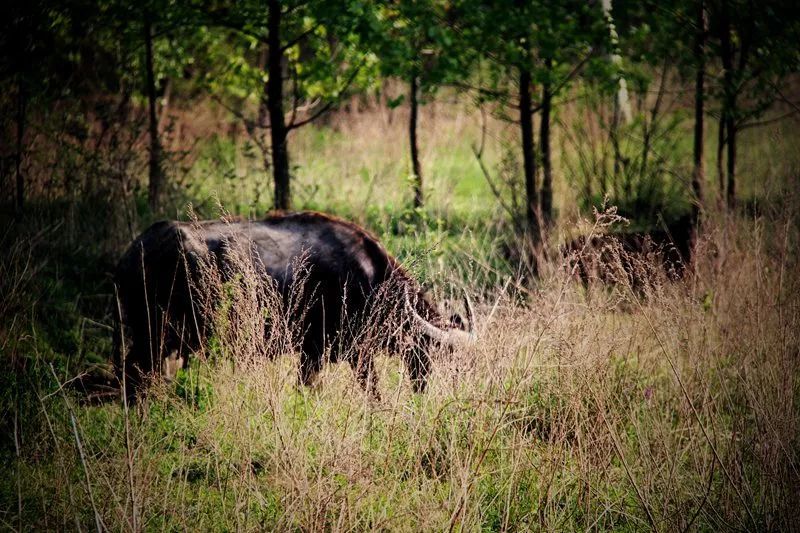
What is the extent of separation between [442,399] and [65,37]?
721 centimetres

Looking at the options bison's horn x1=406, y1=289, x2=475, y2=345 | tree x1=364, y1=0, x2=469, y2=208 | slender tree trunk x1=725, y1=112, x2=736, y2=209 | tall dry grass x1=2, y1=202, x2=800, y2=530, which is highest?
tree x1=364, y1=0, x2=469, y2=208

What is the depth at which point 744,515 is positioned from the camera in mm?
3062

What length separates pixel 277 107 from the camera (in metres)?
6.70

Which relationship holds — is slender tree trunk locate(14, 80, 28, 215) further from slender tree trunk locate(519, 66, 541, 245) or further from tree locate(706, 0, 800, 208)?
tree locate(706, 0, 800, 208)

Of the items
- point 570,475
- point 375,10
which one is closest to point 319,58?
point 375,10

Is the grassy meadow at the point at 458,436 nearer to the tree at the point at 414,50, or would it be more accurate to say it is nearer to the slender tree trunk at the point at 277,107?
the slender tree trunk at the point at 277,107

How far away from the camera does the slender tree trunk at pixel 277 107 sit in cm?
653

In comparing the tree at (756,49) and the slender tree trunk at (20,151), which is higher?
the tree at (756,49)

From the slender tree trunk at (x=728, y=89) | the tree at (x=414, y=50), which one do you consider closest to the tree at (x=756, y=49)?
the slender tree trunk at (x=728, y=89)

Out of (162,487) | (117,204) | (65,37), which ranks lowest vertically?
(162,487)

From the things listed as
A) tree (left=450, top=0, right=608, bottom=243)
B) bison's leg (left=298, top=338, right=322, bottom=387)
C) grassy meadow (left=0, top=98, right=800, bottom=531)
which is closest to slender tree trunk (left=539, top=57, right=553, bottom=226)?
tree (left=450, top=0, right=608, bottom=243)

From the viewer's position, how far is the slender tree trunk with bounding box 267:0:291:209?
6531 mm

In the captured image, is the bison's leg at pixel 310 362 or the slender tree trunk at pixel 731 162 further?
the slender tree trunk at pixel 731 162

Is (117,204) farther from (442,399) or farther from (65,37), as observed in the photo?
(442,399)
